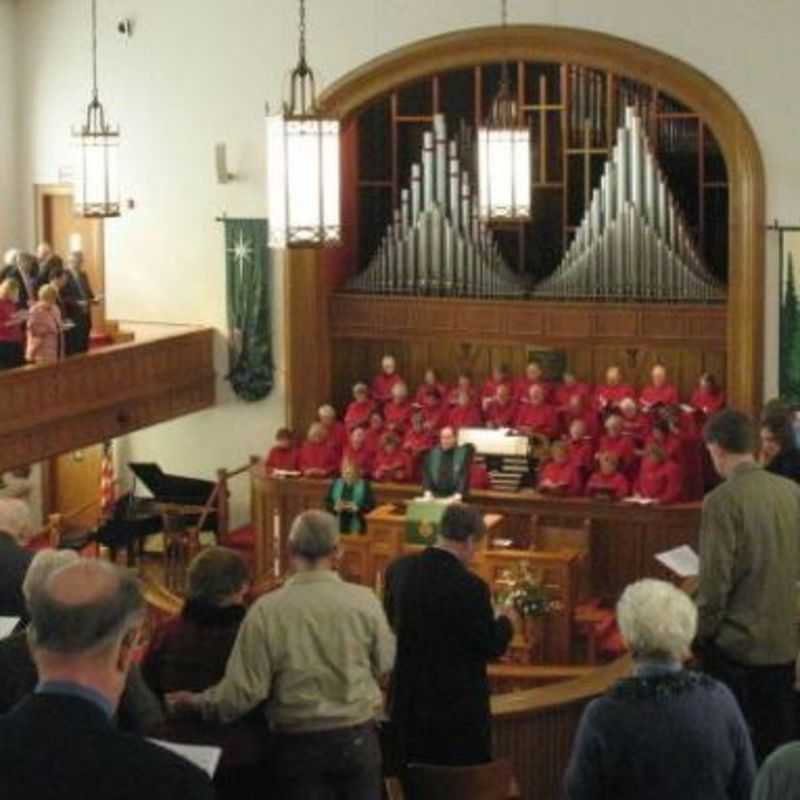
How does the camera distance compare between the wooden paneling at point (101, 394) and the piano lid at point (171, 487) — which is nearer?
the wooden paneling at point (101, 394)

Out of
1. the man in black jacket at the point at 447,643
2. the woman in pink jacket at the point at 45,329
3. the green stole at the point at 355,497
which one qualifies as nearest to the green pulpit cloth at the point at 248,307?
the woman in pink jacket at the point at 45,329

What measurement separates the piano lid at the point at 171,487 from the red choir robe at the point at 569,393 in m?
3.13

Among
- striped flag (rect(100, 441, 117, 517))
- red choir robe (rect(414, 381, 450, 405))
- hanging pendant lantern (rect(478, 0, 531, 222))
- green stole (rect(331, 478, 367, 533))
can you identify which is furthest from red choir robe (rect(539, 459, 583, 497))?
striped flag (rect(100, 441, 117, 517))

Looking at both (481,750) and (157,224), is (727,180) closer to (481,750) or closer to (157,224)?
(157,224)

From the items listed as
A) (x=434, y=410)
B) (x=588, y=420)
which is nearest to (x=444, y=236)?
(x=434, y=410)

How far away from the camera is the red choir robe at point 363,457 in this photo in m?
15.6

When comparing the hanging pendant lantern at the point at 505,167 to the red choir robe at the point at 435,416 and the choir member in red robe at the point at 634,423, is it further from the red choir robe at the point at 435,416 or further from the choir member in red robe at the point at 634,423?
the red choir robe at the point at 435,416

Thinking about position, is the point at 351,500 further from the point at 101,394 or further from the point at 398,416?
the point at 101,394

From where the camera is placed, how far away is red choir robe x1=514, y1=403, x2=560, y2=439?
51.8ft

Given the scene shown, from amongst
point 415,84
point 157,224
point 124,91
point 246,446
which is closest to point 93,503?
point 246,446

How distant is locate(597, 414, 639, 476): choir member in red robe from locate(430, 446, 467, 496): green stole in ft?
3.93

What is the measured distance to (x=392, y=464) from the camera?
15508 mm

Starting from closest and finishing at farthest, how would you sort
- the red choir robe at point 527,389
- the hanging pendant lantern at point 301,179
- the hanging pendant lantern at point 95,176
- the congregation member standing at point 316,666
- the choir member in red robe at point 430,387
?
the congregation member standing at point 316,666 → the hanging pendant lantern at point 301,179 → the hanging pendant lantern at point 95,176 → the red choir robe at point 527,389 → the choir member in red robe at point 430,387

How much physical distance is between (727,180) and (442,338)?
9.79 feet
